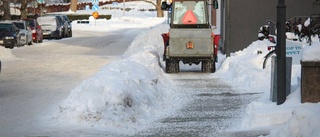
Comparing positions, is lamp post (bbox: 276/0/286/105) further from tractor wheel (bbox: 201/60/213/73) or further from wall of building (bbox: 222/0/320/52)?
wall of building (bbox: 222/0/320/52)

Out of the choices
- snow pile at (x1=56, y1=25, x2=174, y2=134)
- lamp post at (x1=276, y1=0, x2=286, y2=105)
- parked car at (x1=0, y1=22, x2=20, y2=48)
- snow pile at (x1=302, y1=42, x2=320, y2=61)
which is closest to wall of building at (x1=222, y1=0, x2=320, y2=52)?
snow pile at (x1=56, y1=25, x2=174, y2=134)

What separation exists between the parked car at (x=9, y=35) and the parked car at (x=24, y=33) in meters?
0.49

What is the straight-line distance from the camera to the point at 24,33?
1641 inches

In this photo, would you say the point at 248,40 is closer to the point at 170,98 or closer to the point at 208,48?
the point at 208,48

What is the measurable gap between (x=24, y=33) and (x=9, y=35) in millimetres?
2117

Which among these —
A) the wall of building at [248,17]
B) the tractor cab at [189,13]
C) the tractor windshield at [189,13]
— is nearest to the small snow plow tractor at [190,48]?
the tractor cab at [189,13]

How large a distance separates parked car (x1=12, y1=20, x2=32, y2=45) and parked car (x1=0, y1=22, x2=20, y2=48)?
49cm

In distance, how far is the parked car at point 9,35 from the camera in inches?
1539

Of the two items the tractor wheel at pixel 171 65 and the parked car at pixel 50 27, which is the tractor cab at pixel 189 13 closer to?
the tractor wheel at pixel 171 65

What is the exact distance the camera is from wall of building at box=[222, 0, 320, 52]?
90.5 ft

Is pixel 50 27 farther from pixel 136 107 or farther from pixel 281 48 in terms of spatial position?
pixel 281 48

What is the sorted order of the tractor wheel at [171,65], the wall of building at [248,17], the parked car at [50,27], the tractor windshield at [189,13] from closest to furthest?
the tractor wheel at [171,65] < the tractor windshield at [189,13] < the wall of building at [248,17] < the parked car at [50,27]

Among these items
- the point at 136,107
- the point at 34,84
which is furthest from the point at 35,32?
the point at 136,107

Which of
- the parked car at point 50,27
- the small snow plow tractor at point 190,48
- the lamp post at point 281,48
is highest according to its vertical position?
the lamp post at point 281,48
